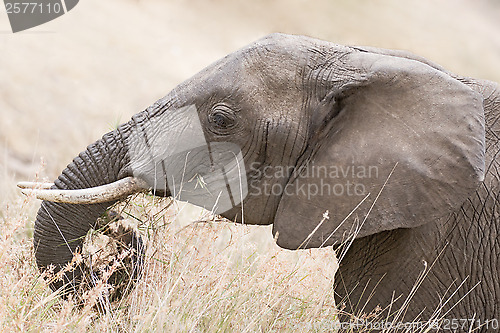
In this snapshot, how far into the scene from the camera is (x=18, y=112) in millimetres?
10703

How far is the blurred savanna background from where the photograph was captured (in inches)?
153

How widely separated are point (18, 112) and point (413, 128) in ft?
27.5

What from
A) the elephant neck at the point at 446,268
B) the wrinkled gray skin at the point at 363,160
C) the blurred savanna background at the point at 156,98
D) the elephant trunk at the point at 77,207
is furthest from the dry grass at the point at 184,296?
the elephant neck at the point at 446,268

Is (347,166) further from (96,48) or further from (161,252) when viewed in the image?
(96,48)

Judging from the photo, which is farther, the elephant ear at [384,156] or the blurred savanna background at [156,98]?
the blurred savanna background at [156,98]

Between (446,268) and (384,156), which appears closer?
(384,156)

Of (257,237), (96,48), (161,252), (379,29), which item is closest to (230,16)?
(379,29)

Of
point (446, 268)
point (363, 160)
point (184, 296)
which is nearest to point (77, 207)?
point (184, 296)

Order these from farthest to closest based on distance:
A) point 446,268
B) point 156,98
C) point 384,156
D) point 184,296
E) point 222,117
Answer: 1. point 156,98
2. point 184,296
3. point 446,268
4. point 222,117
5. point 384,156

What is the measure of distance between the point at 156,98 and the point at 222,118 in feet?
30.6

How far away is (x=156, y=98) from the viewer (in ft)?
41.5

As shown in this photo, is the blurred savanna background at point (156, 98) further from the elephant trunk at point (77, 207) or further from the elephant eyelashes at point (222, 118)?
the elephant eyelashes at point (222, 118)

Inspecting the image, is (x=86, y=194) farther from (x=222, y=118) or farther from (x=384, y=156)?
(x=384, y=156)

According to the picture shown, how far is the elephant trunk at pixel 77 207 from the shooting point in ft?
11.9
